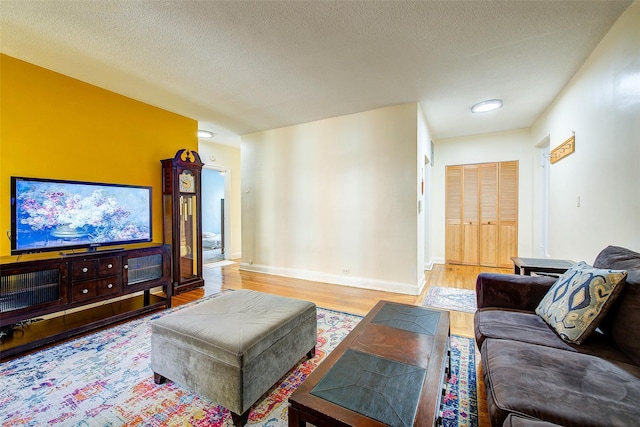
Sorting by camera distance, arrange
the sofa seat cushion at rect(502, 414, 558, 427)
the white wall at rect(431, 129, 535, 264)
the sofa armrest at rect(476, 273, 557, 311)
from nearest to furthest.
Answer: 1. the sofa seat cushion at rect(502, 414, 558, 427)
2. the sofa armrest at rect(476, 273, 557, 311)
3. the white wall at rect(431, 129, 535, 264)

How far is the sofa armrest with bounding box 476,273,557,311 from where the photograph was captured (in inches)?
72.8

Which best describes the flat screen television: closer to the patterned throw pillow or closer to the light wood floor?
the light wood floor

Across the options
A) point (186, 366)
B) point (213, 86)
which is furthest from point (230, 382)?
point (213, 86)

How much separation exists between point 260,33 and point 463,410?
9.53 feet

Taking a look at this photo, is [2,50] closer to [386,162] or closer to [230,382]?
[230,382]

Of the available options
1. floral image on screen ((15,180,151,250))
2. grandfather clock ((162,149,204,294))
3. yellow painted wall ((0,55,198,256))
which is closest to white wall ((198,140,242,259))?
yellow painted wall ((0,55,198,256))

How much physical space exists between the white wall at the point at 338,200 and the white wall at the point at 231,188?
0.90m

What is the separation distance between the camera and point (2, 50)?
2.33m

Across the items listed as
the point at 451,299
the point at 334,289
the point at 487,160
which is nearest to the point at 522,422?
the point at 451,299

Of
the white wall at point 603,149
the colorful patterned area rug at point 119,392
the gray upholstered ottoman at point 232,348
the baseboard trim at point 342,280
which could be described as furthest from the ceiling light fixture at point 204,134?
the white wall at point 603,149

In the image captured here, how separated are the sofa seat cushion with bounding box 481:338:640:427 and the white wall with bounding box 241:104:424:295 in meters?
2.27

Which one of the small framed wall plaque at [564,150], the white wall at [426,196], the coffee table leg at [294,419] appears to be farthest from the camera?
the white wall at [426,196]

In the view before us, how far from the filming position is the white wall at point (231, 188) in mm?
5613

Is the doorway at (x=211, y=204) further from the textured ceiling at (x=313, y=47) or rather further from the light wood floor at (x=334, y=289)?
the textured ceiling at (x=313, y=47)
